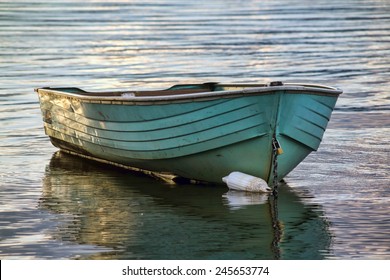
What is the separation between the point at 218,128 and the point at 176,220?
1.42m

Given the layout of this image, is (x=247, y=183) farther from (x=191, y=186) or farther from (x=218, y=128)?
(x=191, y=186)

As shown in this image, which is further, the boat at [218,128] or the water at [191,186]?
the boat at [218,128]

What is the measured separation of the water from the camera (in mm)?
13180

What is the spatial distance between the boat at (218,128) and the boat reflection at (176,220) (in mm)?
339

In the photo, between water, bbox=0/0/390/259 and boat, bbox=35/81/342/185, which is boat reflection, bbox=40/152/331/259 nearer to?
water, bbox=0/0/390/259

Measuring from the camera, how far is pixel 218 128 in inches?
595

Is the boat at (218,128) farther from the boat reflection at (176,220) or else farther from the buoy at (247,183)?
the boat reflection at (176,220)

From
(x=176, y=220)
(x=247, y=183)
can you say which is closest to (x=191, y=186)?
(x=247, y=183)

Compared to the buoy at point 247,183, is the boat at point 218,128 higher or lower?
higher

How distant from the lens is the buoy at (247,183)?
15.2 meters

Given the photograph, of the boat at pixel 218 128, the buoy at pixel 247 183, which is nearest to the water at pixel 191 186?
the buoy at pixel 247 183
